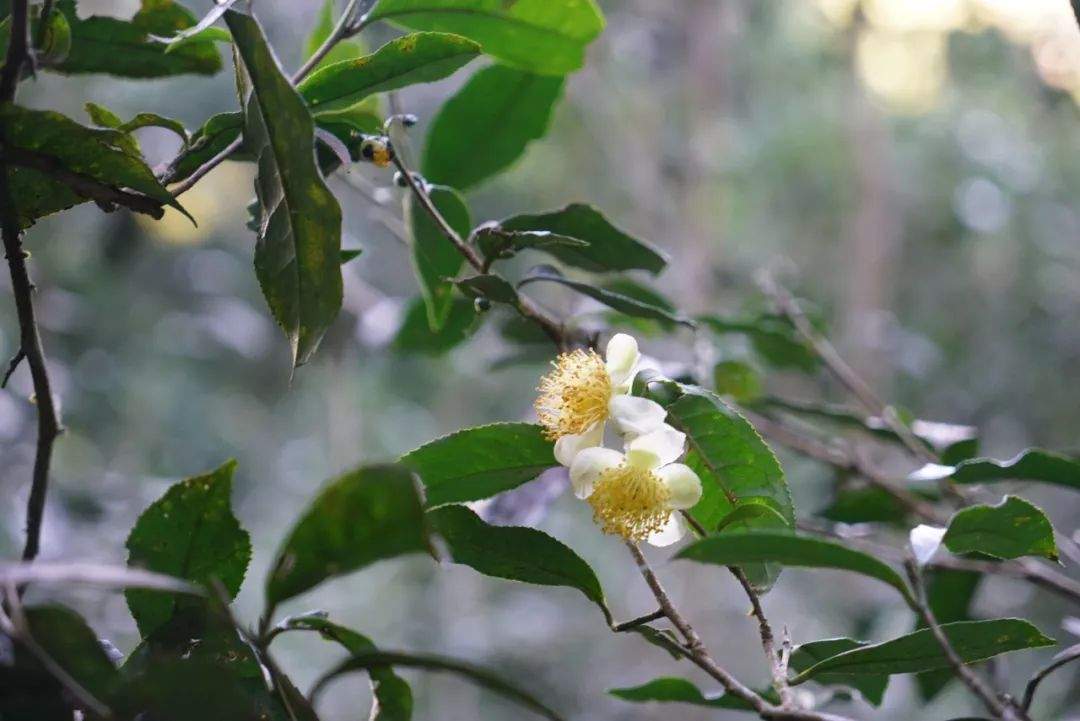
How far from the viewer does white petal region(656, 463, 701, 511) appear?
52 cm

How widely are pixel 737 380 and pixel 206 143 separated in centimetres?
58

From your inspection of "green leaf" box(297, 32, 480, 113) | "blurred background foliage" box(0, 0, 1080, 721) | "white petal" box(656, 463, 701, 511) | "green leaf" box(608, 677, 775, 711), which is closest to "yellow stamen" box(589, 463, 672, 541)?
"white petal" box(656, 463, 701, 511)

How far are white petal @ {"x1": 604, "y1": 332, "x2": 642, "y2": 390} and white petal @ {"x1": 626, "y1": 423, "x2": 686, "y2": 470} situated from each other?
6cm

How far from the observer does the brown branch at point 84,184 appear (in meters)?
0.46

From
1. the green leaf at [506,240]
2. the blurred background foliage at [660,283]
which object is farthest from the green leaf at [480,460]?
the blurred background foliage at [660,283]

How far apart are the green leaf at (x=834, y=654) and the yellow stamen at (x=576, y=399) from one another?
0.57 ft

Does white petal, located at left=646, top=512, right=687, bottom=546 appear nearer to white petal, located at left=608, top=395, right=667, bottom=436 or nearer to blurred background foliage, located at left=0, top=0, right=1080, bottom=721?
white petal, located at left=608, top=395, right=667, bottom=436

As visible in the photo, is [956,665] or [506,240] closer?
[956,665]

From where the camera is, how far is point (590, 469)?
542mm

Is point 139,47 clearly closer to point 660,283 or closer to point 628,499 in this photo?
point 628,499

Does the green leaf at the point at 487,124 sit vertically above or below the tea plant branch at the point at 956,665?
above

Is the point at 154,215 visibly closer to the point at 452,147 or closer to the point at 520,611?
the point at 452,147

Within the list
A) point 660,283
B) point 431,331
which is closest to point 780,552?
point 431,331

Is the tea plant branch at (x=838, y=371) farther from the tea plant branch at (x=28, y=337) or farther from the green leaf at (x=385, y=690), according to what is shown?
the tea plant branch at (x=28, y=337)
